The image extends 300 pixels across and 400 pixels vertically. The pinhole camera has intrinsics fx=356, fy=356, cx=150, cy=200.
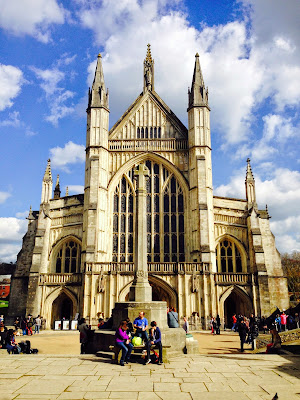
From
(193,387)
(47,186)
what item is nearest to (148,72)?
(47,186)

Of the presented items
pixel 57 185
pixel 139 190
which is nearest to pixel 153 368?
pixel 139 190

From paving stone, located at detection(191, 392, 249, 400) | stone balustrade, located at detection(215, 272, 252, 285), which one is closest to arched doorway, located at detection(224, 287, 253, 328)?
stone balustrade, located at detection(215, 272, 252, 285)

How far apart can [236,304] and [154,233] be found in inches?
335

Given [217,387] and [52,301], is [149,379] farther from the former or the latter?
[52,301]

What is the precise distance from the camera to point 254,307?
2597 cm

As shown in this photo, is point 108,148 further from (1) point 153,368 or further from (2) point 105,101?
(1) point 153,368

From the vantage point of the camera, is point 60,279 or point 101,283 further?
point 60,279

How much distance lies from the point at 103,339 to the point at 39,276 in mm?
17861

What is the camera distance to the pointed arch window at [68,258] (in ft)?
97.4

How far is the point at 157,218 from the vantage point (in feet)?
97.5

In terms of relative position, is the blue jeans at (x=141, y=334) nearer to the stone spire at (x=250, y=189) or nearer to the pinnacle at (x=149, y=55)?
the stone spire at (x=250, y=189)

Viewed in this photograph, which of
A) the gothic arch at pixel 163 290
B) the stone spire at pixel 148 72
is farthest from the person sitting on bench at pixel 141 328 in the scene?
the stone spire at pixel 148 72

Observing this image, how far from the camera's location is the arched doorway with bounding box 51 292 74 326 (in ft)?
89.2

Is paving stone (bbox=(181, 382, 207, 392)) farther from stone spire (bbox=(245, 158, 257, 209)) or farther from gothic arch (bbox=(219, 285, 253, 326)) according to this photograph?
stone spire (bbox=(245, 158, 257, 209))
